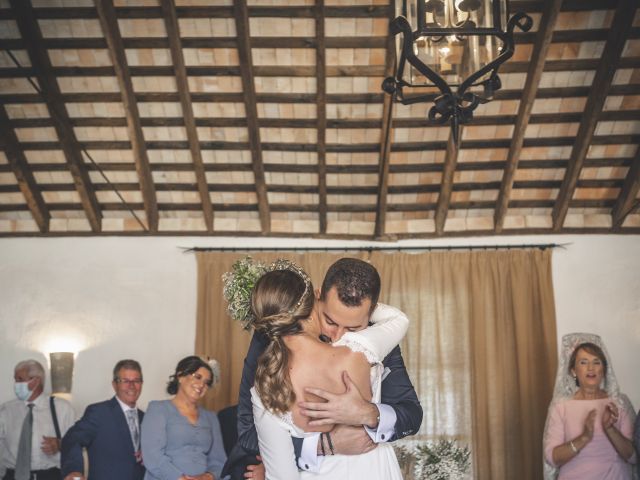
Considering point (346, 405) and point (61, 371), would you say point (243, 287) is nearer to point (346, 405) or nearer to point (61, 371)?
point (346, 405)

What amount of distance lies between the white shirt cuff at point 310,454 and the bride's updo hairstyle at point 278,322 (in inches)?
6.4

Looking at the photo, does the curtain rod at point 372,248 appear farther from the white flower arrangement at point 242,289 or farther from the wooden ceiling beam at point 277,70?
the white flower arrangement at point 242,289

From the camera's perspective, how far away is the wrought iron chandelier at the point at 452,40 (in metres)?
3.07

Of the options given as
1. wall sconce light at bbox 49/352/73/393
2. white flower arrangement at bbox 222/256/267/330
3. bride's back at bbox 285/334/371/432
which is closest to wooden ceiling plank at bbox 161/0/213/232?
wall sconce light at bbox 49/352/73/393

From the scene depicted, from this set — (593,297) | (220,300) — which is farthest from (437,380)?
(220,300)

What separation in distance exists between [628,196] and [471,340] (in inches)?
84.6

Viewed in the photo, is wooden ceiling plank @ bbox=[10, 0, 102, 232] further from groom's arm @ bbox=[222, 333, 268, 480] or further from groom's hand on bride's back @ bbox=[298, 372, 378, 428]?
groom's hand on bride's back @ bbox=[298, 372, 378, 428]

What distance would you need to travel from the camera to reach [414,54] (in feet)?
10.5

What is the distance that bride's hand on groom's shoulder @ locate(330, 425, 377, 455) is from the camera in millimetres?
2391

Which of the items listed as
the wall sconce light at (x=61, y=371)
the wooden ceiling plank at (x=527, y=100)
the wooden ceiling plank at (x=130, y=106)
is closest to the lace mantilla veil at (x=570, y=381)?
the wooden ceiling plank at (x=527, y=100)

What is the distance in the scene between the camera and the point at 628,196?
7.06 m

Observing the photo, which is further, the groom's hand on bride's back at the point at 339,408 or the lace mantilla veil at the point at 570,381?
the lace mantilla veil at the point at 570,381

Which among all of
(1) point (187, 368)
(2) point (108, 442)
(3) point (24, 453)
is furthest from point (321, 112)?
(3) point (24, 453)

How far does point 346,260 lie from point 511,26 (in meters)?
1.47
